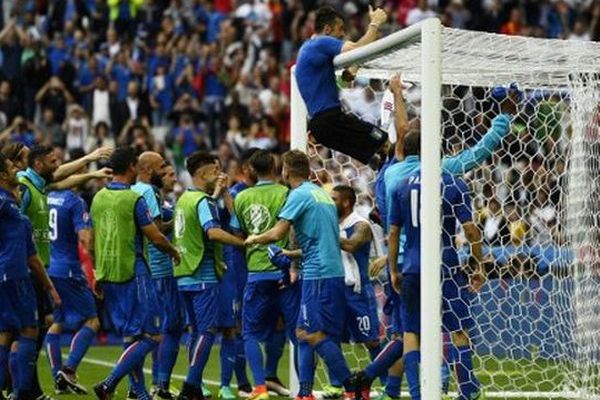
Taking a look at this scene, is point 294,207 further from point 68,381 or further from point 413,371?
point 68,381

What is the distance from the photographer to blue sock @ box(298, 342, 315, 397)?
13.6 m

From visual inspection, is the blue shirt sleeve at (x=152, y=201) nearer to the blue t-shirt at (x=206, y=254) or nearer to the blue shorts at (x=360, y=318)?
the blue t-shirt at (x=206, y=254)

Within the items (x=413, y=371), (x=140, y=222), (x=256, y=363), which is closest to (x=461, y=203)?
(x=413, y=371)

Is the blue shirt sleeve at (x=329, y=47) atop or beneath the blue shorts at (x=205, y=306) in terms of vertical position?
atop

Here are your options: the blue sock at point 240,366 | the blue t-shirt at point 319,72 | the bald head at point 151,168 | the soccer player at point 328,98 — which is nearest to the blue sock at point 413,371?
the soccer player at point 328,98

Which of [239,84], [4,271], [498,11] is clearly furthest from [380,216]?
[498,11]

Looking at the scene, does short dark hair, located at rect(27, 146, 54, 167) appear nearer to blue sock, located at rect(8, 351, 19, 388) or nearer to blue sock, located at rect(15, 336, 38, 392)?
blue sock, located at rect(8, 351, 19, 388)

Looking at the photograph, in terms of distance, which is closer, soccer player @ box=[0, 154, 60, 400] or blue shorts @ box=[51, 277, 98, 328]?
soccer player @ box=[0, 154, 60, 400]

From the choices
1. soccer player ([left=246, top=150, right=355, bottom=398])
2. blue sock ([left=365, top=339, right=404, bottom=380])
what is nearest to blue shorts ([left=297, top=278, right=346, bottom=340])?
soccer player ([left=246, top=150, right=355, bottom=398])

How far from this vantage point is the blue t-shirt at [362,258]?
15.2 m

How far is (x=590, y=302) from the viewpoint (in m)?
14.8

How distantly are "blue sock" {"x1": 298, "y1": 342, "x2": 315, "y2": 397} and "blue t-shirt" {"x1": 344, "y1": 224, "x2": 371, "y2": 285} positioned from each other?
1750 millimetres

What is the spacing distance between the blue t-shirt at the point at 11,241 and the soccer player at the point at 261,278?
2.30m

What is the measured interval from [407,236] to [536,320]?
3.21 metres
